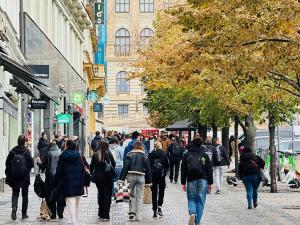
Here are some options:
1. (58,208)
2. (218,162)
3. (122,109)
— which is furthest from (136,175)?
(122,109)

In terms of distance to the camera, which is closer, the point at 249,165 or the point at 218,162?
the point at 249,165

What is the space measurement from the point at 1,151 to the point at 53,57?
530 inches

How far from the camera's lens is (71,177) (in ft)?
53.2

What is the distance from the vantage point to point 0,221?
58.6 ft

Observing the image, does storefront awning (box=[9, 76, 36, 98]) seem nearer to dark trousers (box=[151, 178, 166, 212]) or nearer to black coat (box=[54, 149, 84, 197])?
dark trousers (box=[151, 178, 166, 212])

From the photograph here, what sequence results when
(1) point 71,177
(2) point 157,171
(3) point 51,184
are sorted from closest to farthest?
(1) point 71,177, (3) point 51,184, (2) point 157,171

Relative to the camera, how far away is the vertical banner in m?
72.6

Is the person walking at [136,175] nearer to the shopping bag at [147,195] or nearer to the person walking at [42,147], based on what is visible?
the person walking at [42,147]

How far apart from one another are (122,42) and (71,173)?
340ft

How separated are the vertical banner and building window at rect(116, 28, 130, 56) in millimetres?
35694

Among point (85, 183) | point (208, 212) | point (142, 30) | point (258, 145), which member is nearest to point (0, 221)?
point (85, 183)

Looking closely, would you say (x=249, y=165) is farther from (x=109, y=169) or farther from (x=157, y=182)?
(x=109, y=169)

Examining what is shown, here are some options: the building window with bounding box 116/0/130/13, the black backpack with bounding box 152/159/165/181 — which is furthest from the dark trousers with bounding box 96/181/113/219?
the building window with bounding box 116/0/130/13

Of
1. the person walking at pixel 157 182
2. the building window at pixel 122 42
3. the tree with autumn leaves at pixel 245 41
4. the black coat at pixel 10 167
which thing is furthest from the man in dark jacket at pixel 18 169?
the building window at pixel 122 42
